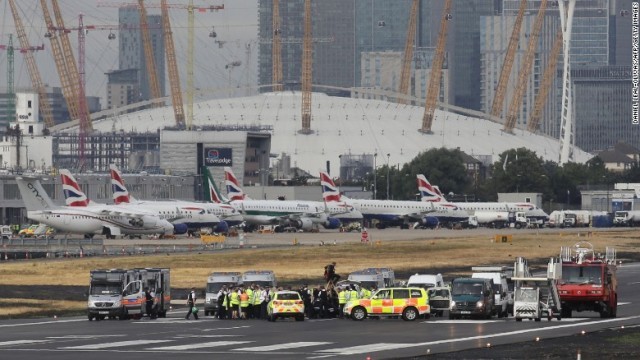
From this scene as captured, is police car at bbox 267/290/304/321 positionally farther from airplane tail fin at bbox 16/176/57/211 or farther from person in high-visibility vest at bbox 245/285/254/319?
airplane tail fin at bbox 16/176/57/211

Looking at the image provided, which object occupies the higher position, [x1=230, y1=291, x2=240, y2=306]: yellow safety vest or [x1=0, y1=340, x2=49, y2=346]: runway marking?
[x1=230, y1=291, x2=240, y2=306]: yellow safety vest

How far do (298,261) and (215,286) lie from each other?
42.6 meters

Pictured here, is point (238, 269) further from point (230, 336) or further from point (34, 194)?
point (34, 194)

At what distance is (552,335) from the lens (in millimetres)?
→ 72750

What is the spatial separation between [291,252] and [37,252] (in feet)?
73.7

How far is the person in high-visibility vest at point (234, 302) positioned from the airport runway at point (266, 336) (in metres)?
1.97

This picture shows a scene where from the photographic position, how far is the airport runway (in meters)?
65.7

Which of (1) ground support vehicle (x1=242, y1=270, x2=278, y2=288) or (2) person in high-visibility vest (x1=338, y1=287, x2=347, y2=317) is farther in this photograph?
(1) ground support vehicle (x1=242, y1=270, x2=278, y2=288)

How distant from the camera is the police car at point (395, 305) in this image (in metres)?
83.8

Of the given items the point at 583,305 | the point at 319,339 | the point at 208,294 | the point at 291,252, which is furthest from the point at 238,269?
the point at 319,339

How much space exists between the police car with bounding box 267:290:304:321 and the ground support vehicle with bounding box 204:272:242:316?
6010 mm

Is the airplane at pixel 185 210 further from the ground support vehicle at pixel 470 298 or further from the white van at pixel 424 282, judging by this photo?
the ground support vehicle at pixel 470 298

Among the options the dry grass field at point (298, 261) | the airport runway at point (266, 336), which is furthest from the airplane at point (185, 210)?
the airport runway at point (266, 336)

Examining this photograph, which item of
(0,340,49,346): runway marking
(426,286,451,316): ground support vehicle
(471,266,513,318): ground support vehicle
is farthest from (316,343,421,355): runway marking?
(426,286,451,316): ground support vehicle
